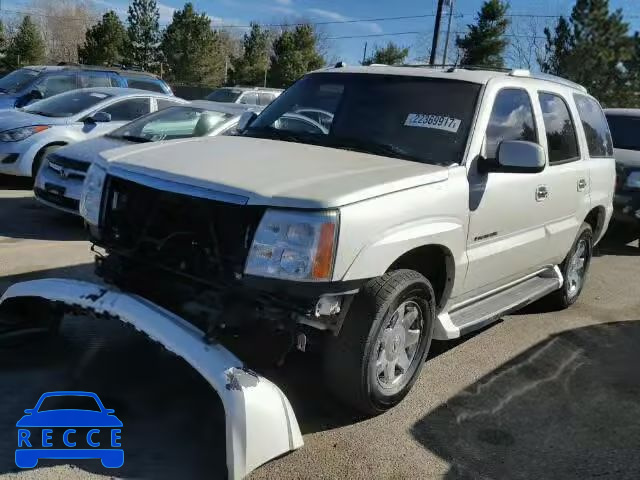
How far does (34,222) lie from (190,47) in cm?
3993

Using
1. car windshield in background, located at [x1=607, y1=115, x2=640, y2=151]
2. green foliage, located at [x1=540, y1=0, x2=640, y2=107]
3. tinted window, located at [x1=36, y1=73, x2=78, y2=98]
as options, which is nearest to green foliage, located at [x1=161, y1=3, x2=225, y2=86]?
green foliage, located at [x1=540, y1=0, x2=640, y2=107]

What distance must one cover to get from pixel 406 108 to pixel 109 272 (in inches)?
84.7

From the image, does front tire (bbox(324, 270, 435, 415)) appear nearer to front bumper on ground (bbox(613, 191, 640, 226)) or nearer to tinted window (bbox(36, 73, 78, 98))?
front bumper on ground (bbox(613, 191, 640, 226))

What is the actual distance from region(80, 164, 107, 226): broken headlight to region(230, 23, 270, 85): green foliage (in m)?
44.8

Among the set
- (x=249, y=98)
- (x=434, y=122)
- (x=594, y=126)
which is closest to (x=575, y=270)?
(x=594, y=126)

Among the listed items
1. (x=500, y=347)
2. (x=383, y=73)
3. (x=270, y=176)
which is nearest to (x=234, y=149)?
(x=270, y=176)

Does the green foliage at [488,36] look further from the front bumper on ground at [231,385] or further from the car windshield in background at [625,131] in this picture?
the front bumper on ground at [231,385]

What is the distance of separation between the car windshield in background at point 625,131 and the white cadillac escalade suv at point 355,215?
5.71m

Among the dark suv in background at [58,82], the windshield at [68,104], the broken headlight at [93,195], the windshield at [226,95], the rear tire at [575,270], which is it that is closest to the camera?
the broken headlight at [93,195]

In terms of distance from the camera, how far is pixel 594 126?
19.3ft

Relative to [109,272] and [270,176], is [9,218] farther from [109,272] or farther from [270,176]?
[270,176]

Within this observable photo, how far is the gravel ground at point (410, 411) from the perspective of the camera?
3.16 metres

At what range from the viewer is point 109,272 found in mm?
3619

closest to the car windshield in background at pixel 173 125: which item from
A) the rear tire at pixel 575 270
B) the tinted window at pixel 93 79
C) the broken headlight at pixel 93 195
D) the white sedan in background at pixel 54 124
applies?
the white sedan in background at pixel 54 124
